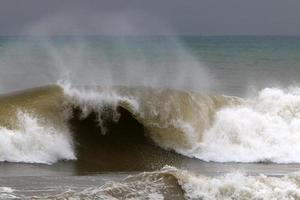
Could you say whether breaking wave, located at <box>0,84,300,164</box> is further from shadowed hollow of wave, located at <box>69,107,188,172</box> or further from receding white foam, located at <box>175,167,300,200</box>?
receding white foam, located at <box>175,167,300,200</box>

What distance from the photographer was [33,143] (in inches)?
553

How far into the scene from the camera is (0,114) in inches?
583

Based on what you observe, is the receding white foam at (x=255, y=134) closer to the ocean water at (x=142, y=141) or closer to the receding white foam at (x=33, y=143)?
the ocean water at (x=142, y=141)

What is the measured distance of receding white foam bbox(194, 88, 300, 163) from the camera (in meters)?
15.6

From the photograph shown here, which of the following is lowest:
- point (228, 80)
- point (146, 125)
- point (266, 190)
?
point (266, 190)

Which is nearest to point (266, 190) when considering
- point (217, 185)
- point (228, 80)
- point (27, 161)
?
point (217, 185)

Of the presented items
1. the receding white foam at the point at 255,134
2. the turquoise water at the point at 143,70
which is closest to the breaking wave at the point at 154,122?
the receding white foam at the point at 255,134

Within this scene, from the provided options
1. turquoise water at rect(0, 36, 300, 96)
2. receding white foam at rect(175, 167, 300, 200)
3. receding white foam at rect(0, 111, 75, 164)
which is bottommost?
receding white foam at rect(175, 167, 300, 200)

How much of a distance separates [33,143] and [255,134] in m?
5.68

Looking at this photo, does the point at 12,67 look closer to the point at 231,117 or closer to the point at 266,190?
the point at 231,117

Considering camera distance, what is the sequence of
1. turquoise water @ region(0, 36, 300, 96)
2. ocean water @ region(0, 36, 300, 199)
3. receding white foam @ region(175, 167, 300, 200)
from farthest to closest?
turquoise water @ region(0, 36, 300, 96) < ocean water @ region(0, 36, 300, 199) < receding white foam @ region(175, 167, 300, 200)

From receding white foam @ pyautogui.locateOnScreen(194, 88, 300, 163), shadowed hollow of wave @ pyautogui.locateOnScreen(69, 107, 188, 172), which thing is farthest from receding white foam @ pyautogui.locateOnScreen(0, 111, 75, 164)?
receding white foam @ pyautogui.locateOnScreen(194, 88, 300, 163)

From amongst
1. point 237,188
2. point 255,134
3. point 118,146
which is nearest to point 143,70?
point 255,134

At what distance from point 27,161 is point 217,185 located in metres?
4.74
